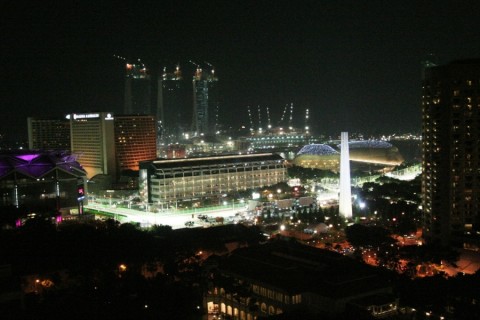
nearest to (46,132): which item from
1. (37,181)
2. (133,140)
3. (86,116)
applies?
(86,116)

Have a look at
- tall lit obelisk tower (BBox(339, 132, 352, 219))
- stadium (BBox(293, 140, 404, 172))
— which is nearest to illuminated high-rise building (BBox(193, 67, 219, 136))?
stadium (BBox(293, 140, 404, 172))

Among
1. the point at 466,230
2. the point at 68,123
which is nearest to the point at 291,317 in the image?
the point at 466,230

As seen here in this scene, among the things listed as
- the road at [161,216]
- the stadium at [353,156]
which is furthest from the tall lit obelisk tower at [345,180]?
the stadium at [353,156]

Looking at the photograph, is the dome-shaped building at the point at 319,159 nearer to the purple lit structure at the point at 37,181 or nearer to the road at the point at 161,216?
the road at the point at 161,216

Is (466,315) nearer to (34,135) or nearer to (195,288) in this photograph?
(195,288)

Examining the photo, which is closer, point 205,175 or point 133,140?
point 205,175

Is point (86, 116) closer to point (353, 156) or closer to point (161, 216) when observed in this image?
point (161, 216)
